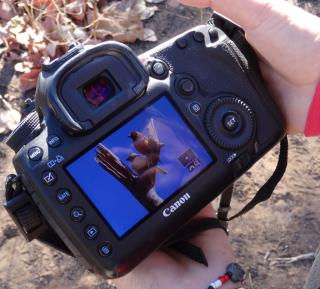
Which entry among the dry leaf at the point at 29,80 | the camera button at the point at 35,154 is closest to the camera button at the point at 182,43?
the camera button at the point at 35,154

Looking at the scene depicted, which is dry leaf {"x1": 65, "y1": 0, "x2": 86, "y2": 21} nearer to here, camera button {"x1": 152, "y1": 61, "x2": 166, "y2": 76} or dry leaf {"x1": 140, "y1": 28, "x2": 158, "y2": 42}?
dry leaf {"x1": 140, "y1": 28, "x2": 158, "y2": 42}

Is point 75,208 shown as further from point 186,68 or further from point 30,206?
point 186,68

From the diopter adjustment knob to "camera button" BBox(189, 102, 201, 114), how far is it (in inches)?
0.7

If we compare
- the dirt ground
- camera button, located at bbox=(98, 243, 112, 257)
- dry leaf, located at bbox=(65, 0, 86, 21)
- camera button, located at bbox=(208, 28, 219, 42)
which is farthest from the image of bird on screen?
dry leaf, located at bbox=(65, 0, 86, 21)

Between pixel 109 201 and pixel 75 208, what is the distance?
2.5 inches

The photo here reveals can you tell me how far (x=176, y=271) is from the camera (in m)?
1.27

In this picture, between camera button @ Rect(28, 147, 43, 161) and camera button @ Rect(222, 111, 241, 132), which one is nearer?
camera button @ Rect(28, 147, 43, 161)

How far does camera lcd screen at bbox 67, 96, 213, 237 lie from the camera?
3.65 ft

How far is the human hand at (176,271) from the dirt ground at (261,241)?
0.47 metres

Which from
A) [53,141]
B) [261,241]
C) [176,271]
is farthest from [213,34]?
[261,241]

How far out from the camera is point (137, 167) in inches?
44.6

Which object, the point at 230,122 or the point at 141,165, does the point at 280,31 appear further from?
the point at 141,165

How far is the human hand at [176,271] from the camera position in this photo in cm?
126

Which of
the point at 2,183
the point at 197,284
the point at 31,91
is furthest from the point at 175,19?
the point at 197,284
